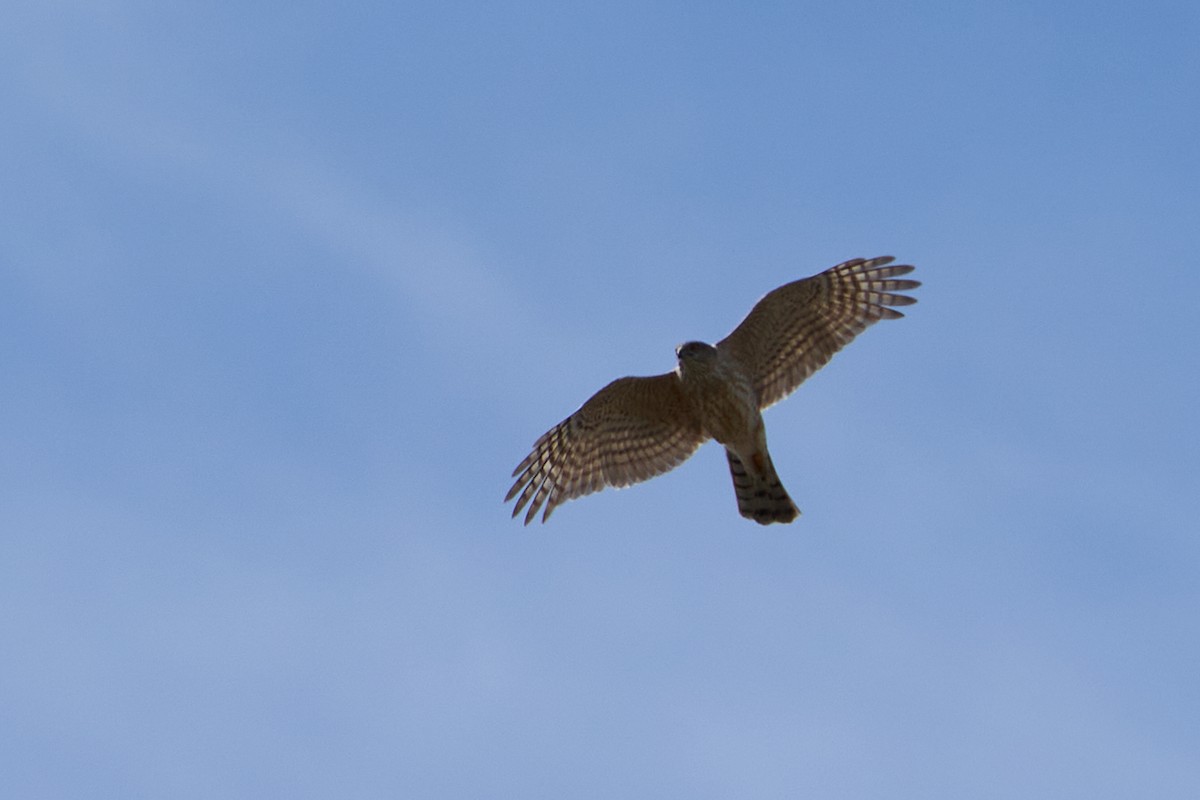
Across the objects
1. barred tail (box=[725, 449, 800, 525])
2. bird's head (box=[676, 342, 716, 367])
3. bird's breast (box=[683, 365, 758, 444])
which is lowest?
barred tail (box=[725, 449, 800, 525])

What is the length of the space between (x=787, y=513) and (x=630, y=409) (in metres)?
1.73

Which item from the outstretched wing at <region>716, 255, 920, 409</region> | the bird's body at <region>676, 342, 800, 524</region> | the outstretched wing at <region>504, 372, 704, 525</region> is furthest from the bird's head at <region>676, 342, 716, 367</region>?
the outstretched wing at <region>504, 372, 704, 525</region>

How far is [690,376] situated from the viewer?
715 inches

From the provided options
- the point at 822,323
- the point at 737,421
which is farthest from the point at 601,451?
the point at 822,323

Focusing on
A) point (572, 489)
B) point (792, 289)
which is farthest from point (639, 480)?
point (792, 289)

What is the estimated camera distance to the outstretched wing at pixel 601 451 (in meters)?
19.0

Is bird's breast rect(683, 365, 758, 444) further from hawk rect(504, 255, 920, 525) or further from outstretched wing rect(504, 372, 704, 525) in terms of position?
outstretched wing rect(504, 372, 704, 525)

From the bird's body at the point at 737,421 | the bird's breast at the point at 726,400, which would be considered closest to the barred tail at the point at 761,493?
the bird's body at the point at 737,421

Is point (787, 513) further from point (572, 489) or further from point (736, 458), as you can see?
point (572, 489)

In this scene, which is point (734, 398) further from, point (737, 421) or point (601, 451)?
point (601, 451)

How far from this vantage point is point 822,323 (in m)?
18.6

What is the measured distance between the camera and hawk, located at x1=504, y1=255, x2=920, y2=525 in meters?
18.3

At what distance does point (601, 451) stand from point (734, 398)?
1.62 meters

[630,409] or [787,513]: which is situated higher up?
[630,409]
